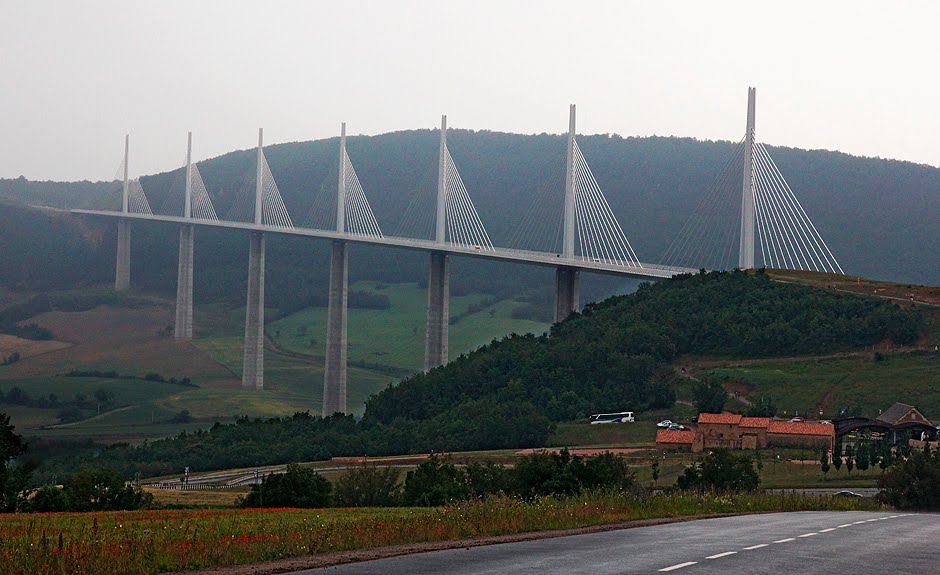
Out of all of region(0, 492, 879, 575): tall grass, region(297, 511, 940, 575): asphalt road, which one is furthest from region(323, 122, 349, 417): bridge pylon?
region(297, 511, 940, 575): asphalt road

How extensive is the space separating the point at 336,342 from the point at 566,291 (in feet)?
104

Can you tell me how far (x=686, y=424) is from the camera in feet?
376

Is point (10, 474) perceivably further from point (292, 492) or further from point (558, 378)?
point (558, 378)

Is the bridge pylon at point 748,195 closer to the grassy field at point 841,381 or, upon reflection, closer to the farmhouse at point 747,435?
the grassy field at point 841,381

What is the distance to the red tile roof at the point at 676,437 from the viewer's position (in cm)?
→ 10594

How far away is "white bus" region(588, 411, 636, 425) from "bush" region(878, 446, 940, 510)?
58726 mm

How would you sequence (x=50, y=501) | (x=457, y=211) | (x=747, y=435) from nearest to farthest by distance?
(x=50, y=501), (x=747, y=435), (x=457, y=211)

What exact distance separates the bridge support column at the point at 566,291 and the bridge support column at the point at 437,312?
42.0 feet

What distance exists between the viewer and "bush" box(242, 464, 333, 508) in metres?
55.8

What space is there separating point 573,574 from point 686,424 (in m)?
94.3

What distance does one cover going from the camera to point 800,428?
348 feet

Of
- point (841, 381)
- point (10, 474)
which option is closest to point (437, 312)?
point (841, 381)

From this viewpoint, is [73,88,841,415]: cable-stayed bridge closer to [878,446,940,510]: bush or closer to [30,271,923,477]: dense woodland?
[30,271,923,477]: dense woodland

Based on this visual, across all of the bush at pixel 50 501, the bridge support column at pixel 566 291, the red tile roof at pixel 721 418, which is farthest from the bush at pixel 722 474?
the bridge support column at pixel 566 291
